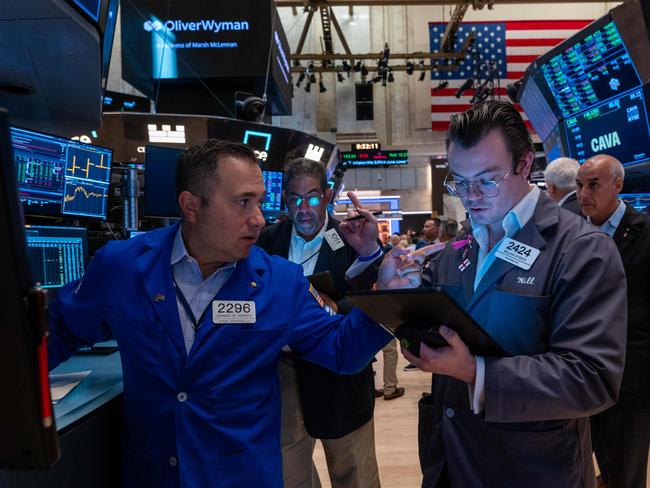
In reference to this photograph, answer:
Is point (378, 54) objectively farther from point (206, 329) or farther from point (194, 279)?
point (206, 329)

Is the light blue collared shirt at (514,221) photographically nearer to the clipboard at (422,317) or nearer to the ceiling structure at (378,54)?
the clipboard at (422,317)

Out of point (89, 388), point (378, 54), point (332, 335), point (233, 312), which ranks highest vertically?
point (378, 54)

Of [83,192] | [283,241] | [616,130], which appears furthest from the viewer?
[616,130]

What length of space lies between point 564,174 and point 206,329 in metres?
2.77

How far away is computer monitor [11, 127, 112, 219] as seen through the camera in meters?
2.26

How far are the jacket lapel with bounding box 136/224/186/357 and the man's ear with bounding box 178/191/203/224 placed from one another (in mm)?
105

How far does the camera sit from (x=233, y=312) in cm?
151

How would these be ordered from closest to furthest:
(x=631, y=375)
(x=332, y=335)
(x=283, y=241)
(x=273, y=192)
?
(x=332, y=335)
(x=631, y=375)
(x=283, y=241)
(x=273, y=192)

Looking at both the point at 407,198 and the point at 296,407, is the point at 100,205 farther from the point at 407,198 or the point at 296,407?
the point at 407,198

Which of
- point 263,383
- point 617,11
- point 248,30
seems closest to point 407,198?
point 248,30

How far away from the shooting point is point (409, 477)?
3.18m

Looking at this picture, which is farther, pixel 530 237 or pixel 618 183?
pixel 618 183

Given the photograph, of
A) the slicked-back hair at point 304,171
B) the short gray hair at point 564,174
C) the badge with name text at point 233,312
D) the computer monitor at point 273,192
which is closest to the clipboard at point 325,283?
the badge with name text at point 233,312

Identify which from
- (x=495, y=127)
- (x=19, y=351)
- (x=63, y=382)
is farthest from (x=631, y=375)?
(x=19, y=351)
